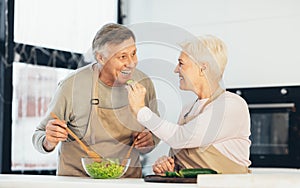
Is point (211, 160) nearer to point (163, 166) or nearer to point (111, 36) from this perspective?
point (163, 166)

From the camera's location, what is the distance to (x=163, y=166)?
165 cm

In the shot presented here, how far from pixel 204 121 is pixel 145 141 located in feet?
0.79

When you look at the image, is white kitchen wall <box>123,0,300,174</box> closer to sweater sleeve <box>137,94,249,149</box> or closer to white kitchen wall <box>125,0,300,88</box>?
white kitchen wall <box>125,0,300,88</box>

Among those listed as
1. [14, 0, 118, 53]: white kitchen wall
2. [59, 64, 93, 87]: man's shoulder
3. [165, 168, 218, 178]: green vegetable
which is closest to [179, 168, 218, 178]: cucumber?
[165, 168, 218, 178]: green vegetable

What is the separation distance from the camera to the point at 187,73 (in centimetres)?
166

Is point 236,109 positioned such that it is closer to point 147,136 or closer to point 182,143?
point 182,143

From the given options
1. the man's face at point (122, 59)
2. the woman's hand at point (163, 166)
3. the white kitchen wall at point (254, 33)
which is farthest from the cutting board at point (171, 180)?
the white kitchen wall at point (254, 33)

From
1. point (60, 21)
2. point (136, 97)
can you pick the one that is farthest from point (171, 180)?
point (60, 21)

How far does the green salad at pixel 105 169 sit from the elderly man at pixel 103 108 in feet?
0.37

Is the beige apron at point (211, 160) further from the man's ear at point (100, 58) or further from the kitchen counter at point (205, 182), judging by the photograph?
the man's ear at point (100, 58)

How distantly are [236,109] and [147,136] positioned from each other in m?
0.30

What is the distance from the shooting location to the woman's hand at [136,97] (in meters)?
1.60

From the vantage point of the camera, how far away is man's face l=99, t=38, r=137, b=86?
175 cm

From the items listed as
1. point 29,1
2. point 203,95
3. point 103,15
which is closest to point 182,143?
point 203,95
